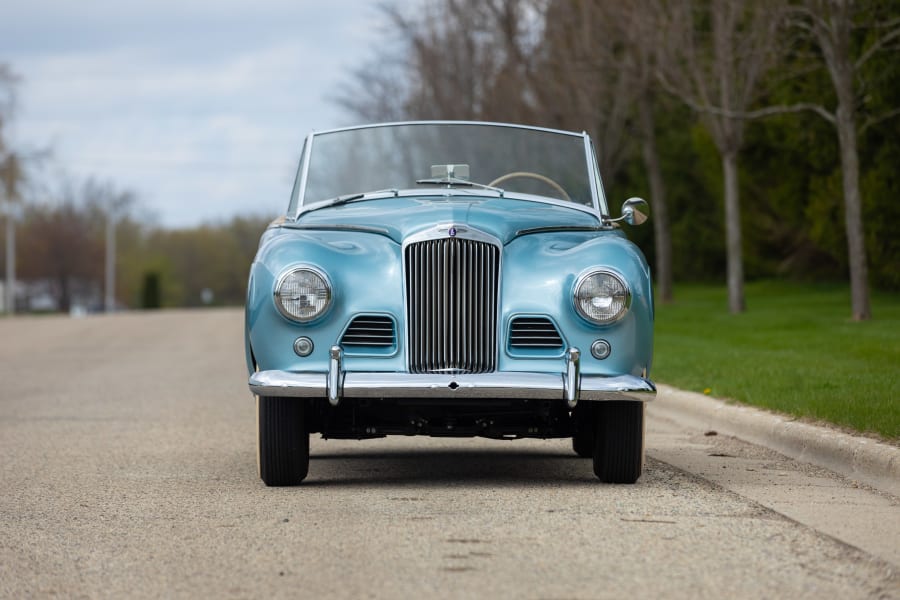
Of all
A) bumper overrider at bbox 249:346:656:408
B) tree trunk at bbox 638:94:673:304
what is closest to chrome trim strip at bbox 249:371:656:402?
bumper overrider at bbox 249:346:656:408

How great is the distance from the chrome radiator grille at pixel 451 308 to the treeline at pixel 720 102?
40.4ft

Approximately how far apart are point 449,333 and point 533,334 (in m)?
0.39

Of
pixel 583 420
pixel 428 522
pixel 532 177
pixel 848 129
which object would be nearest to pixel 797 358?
pixel 532 177

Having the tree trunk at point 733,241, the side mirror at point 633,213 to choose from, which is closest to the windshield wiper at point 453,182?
the side mirror at point 633,213

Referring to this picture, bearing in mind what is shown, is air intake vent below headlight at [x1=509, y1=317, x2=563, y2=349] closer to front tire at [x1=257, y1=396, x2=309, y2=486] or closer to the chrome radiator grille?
the chrome radiator grille

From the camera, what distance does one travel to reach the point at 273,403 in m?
7.02

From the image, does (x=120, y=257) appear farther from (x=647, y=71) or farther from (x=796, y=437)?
(x=796, y=437)

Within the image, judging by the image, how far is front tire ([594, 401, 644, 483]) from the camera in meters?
7.12

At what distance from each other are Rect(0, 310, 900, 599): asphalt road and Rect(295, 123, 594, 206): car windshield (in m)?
1.58

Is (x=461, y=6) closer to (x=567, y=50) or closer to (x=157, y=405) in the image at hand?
(x=567, y=50)

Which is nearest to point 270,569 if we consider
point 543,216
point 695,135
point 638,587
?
point 638,587

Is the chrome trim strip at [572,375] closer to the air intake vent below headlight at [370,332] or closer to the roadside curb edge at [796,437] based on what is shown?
the air intake vent below headlight at [370,332]

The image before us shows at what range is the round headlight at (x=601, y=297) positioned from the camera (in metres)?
6.91

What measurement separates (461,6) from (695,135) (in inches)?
235
